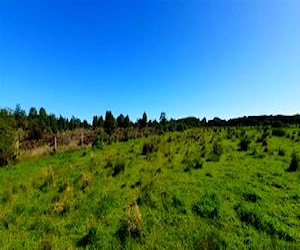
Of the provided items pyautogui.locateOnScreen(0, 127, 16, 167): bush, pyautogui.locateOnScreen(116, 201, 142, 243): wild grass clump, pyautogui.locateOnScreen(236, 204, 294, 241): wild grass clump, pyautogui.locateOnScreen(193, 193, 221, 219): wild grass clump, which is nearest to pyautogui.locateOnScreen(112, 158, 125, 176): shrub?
pyautogui.locateOnScreen(193, 193, 221, 219): wild grass clump

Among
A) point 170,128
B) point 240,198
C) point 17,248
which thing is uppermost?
point 170,128

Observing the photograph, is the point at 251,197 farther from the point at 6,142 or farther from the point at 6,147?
the point at 6,142

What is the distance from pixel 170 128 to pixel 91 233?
45372 mm

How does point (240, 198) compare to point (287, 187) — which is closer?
point (240, 198)

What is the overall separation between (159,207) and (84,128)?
80.0 m

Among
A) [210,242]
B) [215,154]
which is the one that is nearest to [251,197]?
[210,242]

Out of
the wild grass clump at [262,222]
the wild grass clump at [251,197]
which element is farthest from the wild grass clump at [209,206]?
the wild grass clump at [251,197]

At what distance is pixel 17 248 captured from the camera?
8.01 m

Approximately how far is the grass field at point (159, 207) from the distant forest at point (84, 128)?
11.6 meters

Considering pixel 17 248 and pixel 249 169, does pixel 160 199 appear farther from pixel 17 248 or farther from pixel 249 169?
pixel 249 169

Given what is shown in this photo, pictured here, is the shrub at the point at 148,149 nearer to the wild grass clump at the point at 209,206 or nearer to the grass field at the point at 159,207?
the grass field at the point at 159,207

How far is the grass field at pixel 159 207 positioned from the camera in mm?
8102

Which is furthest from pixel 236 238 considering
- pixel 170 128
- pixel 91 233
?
pixel 170 128

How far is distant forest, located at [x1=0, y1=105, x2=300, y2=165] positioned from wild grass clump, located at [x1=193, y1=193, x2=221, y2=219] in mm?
17068
